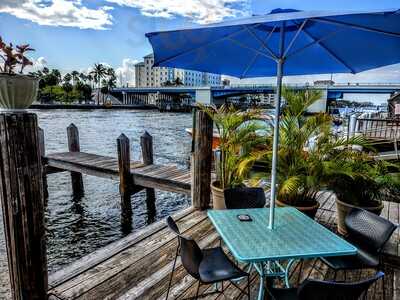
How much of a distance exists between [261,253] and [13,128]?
1939 mm

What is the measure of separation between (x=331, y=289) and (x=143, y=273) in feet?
6.51

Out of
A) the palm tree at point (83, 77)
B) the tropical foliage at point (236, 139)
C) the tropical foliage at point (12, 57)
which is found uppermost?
the palm tree at point (83, 77)

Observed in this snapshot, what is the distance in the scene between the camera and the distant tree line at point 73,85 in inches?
2506

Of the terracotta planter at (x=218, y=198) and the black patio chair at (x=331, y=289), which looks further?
the terracotta planter at (x=218, y=198)

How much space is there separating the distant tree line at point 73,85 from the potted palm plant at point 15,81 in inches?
2187

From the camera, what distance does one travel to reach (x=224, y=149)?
4492 millimetres

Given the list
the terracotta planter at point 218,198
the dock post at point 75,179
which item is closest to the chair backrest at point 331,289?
the terracotta planter at point 218,198

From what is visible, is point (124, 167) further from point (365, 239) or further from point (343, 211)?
point (365, 239)

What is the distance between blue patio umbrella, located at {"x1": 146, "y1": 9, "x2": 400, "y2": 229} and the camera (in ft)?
6.04

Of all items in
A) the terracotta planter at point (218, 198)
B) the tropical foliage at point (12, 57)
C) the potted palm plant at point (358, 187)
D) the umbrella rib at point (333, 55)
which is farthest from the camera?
the terracotta planter at point (218, 198)

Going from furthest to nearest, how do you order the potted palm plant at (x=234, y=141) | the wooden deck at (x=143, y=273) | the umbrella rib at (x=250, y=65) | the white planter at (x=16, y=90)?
the potted palm plant at (x=234, y=141)
the umbrella rib at (x=250, y=65)
the wooden deck at (x=143, y=273)
the white planter at (x=16, y=90)

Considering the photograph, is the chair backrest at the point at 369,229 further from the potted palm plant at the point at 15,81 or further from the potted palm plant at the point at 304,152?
the potted palm plant at the point at 15,81

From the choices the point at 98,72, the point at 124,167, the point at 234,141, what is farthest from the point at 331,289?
the point at 98,72

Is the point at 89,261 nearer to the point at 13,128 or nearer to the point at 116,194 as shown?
the point at 13,128
